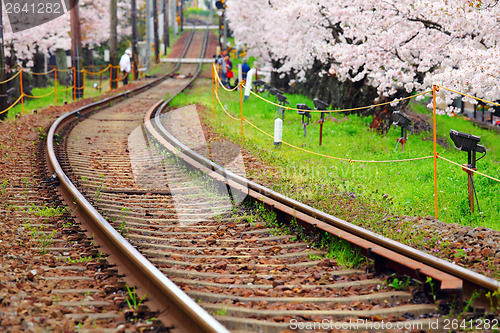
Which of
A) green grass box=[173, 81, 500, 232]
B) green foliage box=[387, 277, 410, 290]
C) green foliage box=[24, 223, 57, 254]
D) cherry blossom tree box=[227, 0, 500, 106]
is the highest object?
cherry blossom tree box=[227, 0, 500, 106]

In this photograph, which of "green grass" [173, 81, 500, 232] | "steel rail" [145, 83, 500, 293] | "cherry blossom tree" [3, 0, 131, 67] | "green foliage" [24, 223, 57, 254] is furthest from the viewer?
"cherry blossom tree" [3, 0, 131, 67]

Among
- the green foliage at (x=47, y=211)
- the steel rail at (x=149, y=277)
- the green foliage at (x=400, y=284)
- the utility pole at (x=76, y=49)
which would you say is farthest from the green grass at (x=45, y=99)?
the green foliage at (x=400, y=284)

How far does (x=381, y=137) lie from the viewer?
14.7 m

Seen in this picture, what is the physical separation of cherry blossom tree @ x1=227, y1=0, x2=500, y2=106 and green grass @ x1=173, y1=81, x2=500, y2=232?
172cm

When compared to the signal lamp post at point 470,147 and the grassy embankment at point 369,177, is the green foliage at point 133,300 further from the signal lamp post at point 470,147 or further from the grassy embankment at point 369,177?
the signal lamp post at point 470,147

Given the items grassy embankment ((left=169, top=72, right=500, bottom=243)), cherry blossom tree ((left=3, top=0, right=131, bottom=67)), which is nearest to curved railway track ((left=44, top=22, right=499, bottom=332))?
grassy embankment ((left=169, top=72, right=500, bottom=243))

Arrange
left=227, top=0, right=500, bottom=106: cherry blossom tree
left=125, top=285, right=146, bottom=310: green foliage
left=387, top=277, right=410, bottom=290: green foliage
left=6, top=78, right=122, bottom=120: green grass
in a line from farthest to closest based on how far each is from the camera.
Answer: left=6, top=78, right=122, bottom=120: green grass
left=227, top=0, right=500, bottom=106: cherry blossom tree
left=387, top=277, right=410, bottom=290: green foliage
left=125, top=285, right=146, bottom=310: green foliage

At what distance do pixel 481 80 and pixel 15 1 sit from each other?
29132 millimetres

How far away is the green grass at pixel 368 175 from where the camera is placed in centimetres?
767

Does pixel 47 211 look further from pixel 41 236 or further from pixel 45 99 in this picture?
pixel 45 99

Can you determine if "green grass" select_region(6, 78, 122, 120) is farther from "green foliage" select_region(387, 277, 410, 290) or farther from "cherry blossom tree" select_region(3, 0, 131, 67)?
"green foliage" select_region(387, 277, 410, 290)

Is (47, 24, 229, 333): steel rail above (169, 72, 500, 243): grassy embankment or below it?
above

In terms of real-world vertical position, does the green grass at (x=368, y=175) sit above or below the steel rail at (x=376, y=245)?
below

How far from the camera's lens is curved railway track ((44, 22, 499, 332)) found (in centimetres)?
454
